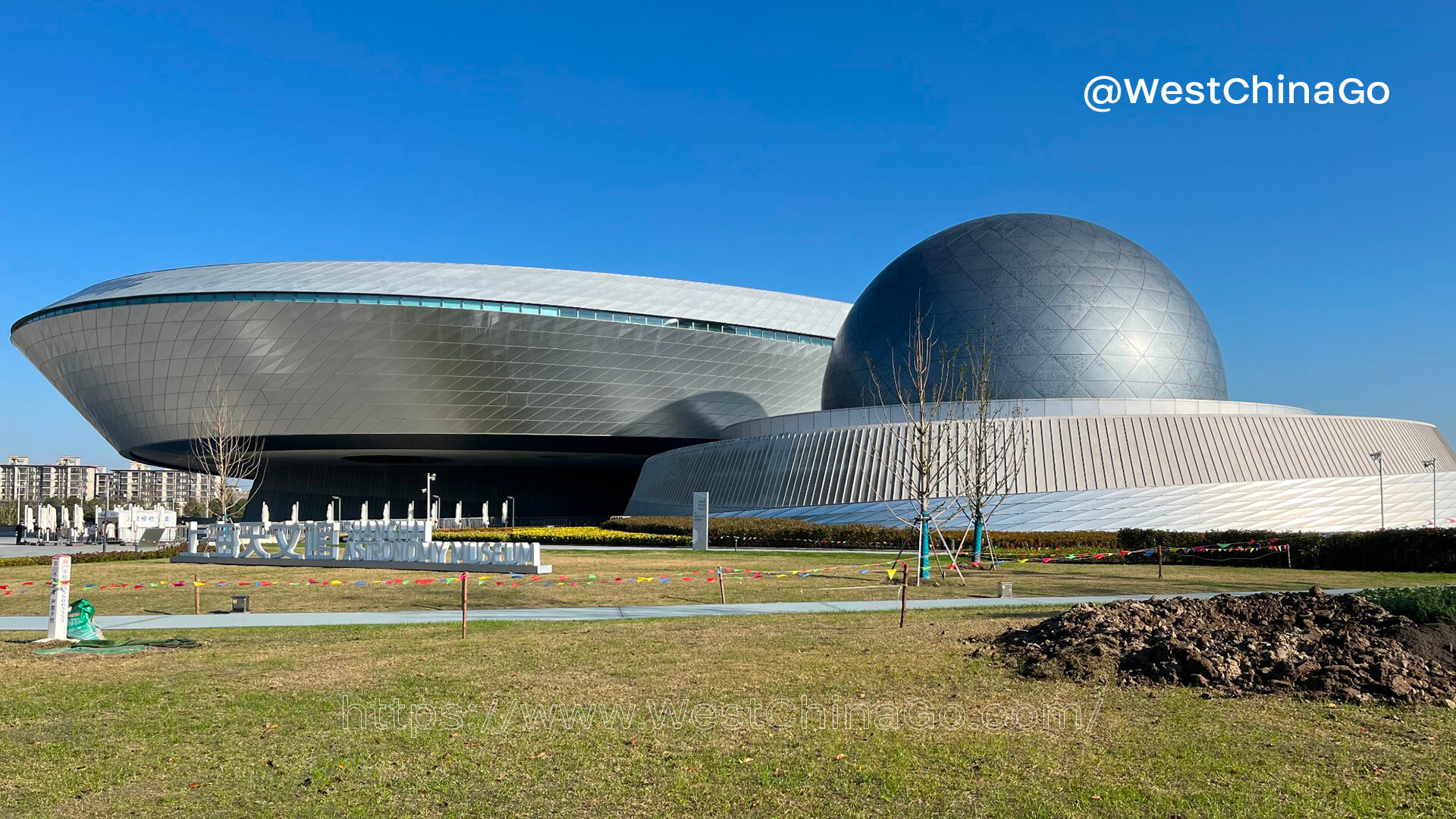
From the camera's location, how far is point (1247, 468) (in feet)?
115

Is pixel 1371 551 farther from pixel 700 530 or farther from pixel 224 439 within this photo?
pixel 224 439

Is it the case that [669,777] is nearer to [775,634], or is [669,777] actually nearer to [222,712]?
[222,712]

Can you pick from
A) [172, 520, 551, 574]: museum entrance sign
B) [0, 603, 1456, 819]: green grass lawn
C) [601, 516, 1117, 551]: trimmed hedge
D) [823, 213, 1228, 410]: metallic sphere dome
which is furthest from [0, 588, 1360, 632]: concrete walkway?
[823, 213, 1228, 410]: metallic sphere dome

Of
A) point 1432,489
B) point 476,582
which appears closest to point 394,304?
point 476,582

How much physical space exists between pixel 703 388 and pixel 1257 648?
56.9m

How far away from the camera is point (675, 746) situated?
7180 mm

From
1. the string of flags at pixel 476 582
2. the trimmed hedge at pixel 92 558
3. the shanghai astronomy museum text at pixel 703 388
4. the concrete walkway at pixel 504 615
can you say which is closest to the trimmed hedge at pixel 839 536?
the shanghai astronomy museum text at pixel 703 388

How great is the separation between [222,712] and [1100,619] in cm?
878

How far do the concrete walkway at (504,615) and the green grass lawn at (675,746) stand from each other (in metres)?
3.93

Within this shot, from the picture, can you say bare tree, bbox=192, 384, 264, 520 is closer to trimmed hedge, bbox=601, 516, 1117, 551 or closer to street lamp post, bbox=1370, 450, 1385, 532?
trimmed hedge, bbox=601, 516, 1117, 551

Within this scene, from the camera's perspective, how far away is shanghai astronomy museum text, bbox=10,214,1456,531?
35.7 metres

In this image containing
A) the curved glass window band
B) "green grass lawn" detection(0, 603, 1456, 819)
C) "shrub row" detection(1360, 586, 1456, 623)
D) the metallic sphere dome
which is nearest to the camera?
"green grass lawn" detection(0, 603, 1456, 819)

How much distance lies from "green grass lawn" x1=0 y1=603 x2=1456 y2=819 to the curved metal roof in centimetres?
4965

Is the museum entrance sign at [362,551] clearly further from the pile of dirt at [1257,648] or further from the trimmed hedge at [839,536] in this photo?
the pile of dirt at [1257,648]
